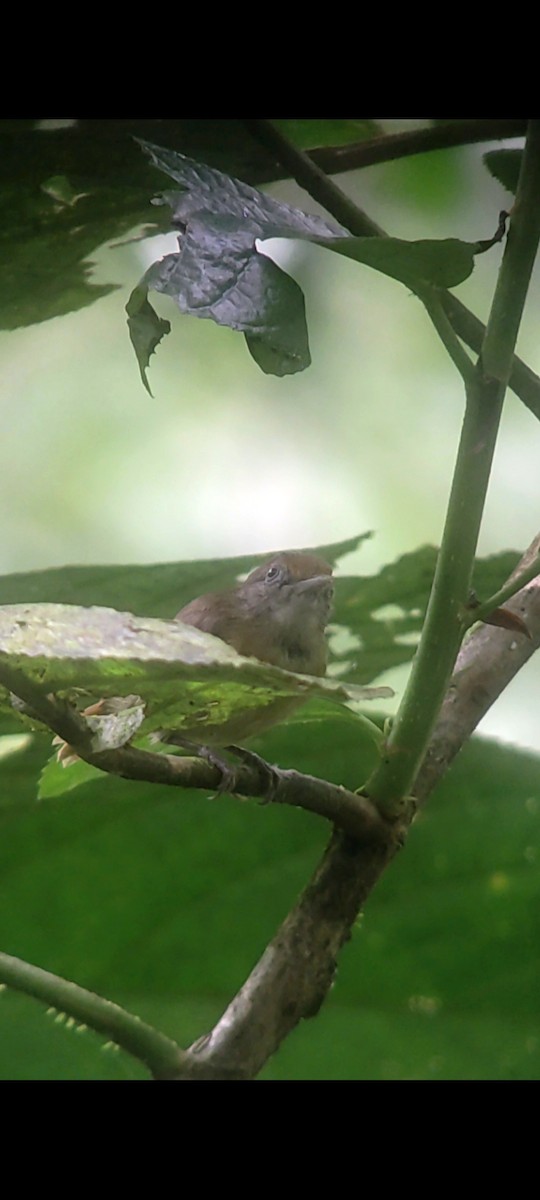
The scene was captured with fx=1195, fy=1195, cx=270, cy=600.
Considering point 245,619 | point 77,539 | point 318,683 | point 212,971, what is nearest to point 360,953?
point 212,971

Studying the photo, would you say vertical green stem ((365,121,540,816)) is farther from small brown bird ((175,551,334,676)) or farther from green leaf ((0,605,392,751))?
small brown bird ((175,551,334,676))

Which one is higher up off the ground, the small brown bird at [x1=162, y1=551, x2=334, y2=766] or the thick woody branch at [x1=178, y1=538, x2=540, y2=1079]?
the thick woody branch at [x1=178, y1=538, x2=540, y2=1079]

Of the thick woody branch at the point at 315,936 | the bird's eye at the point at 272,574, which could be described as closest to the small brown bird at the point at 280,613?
the bird's eye at the point at 272,574

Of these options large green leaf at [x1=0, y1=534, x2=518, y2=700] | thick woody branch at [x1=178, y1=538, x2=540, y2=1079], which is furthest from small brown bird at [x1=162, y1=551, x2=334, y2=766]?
thick woody branch at [x1=178, y1=538, x2=540, y2=1079]

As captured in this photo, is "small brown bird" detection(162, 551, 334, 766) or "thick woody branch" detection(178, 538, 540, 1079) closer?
"thick woody branch" detection(178, 538, 540, 1079)

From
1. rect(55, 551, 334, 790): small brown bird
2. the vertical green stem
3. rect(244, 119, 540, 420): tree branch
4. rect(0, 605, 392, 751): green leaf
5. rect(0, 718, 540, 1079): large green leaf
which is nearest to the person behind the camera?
rect(0, 605, 392, 751): green leaf
